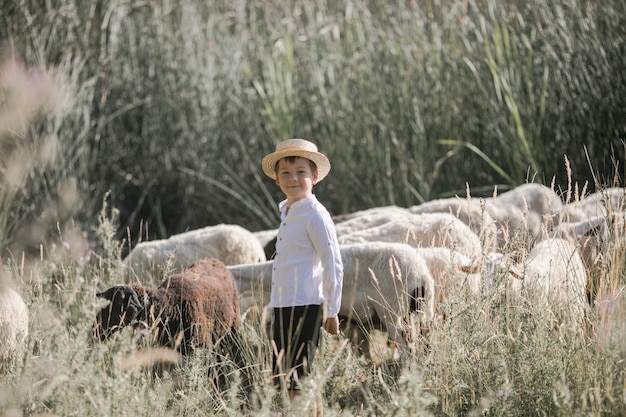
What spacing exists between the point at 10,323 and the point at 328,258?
1296 millimetres

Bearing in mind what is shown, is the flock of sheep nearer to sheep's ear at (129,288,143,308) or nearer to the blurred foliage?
sheep's ear at (129,288,143,308)

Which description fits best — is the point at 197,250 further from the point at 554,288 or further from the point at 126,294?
the point at 554,288

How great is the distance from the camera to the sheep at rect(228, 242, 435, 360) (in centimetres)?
375

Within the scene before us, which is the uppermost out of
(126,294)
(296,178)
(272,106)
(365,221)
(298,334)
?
(272,106)

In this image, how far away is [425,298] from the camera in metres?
3.65

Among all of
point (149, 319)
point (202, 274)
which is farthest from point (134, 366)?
point (202, 274)

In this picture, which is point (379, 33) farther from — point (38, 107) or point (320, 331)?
point (320, 331)

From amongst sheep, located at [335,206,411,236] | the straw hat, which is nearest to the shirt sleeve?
the straw hat

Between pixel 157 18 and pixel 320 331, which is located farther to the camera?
pixel 157 18

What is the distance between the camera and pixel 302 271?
10.6ft

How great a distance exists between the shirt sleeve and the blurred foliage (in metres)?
3.55

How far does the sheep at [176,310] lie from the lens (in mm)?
3469

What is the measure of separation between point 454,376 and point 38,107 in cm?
433

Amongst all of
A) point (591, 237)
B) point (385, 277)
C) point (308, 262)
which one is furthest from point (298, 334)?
point (591, 237)
